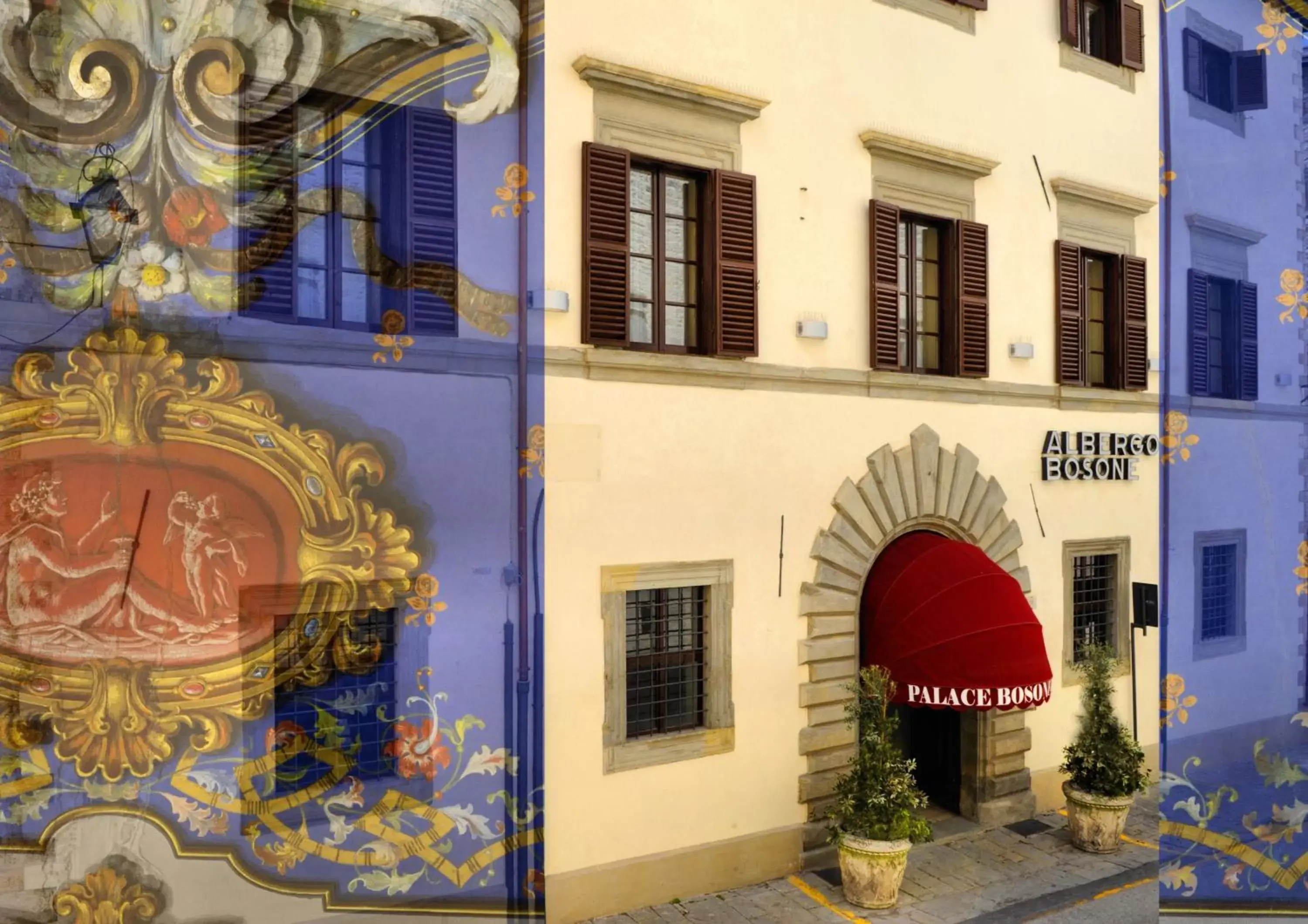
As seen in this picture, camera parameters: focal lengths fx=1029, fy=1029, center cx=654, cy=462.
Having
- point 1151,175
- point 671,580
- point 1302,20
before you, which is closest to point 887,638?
point 671,580

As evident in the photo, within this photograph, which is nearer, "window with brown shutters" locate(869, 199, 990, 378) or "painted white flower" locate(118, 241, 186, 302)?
"painted white flower" locate(118, 241, 186, 302)

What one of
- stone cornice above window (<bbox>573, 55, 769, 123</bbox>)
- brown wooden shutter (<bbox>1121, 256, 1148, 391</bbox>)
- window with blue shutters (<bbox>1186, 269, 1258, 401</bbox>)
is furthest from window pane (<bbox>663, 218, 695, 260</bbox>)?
brown wooden shutter (<bbox>1121, 256, 1148, 391</bbox>)

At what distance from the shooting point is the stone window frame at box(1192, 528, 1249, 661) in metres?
5.61

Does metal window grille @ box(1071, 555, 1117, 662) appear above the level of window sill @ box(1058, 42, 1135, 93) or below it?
below

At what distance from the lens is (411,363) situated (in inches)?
293

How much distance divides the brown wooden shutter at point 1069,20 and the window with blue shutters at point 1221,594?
25.2ft

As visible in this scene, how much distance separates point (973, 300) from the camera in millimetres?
10781

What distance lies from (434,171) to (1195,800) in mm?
6237

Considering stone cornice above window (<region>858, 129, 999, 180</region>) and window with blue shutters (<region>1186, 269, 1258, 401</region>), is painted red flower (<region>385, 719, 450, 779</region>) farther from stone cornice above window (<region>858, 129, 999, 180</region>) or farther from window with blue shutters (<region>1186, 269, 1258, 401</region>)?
stone cornice above window (<region>858, 129, 999, 180</region>)

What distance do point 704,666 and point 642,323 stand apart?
3.05 m

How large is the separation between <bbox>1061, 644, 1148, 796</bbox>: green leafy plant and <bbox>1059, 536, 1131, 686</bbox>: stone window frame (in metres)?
1.14

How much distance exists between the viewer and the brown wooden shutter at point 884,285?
32.7ft

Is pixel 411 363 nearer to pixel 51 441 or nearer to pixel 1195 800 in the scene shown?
pixel 51 441

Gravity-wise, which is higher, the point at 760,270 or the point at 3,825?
the point at 760,270
